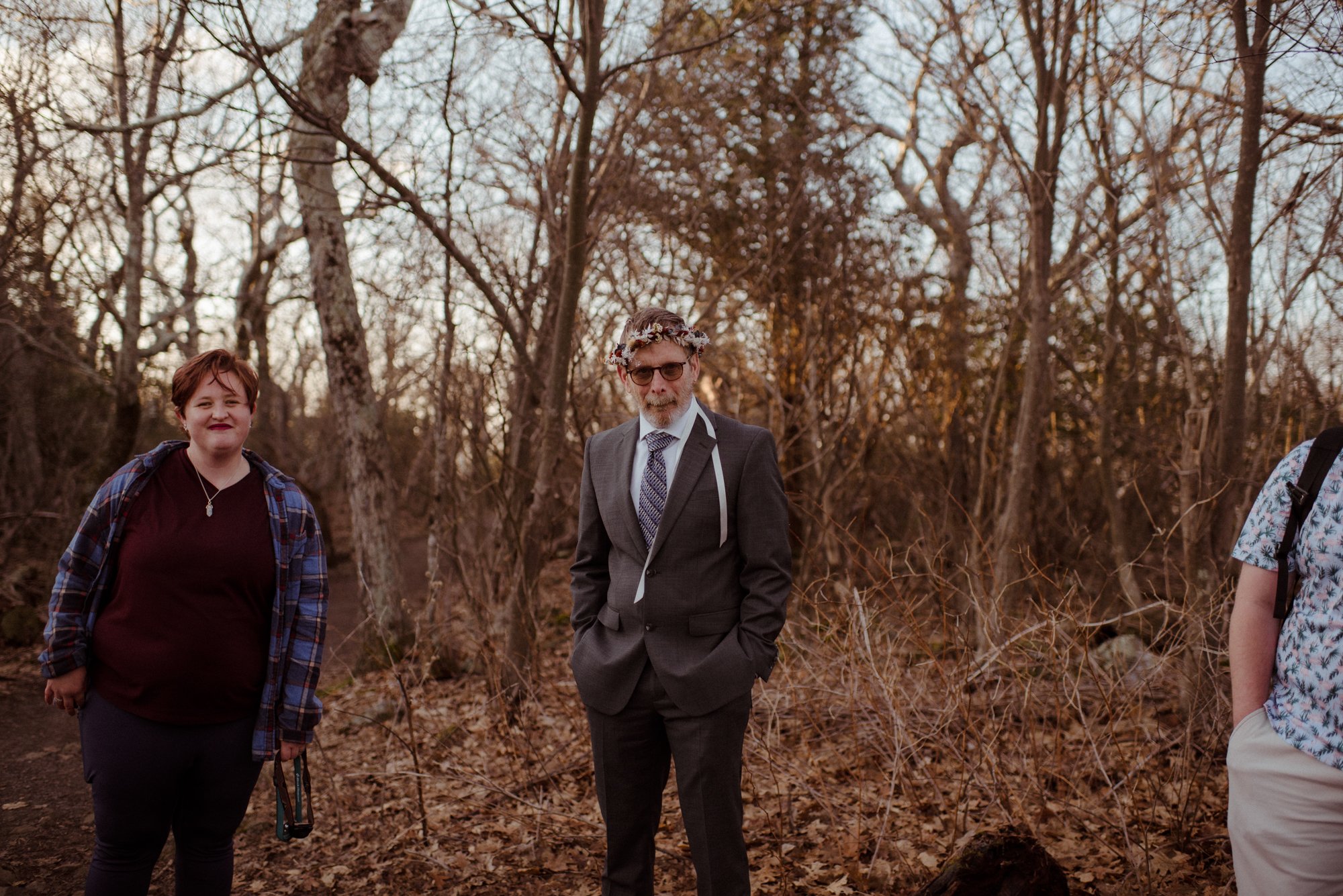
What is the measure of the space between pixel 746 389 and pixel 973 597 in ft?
20.8

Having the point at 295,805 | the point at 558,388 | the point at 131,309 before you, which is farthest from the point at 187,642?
the point at 131,309

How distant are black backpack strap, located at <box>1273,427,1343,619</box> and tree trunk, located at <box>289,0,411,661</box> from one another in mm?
6099

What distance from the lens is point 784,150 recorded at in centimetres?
1001

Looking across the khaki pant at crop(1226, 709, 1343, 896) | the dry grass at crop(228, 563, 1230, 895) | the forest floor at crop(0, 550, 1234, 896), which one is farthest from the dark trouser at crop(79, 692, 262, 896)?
the khaki pant at crop(1226, 709, 1343, 896)

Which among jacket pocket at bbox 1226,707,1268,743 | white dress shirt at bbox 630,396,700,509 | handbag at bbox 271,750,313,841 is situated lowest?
handbag at bbox 271,750,313,841

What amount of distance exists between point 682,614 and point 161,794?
1492 mm

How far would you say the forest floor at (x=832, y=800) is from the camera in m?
3.75

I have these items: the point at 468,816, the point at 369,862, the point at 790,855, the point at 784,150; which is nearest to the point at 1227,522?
the point at 790,855

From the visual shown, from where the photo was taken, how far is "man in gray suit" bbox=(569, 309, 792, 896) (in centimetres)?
259

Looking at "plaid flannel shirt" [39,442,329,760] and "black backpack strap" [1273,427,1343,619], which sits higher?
"black backpack strap" [1273,427,1343,619]

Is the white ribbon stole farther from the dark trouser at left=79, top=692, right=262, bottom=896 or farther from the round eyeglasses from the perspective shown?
the dark trouser at left=79, top=692, right=262, bottom=896

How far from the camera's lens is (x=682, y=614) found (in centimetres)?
261

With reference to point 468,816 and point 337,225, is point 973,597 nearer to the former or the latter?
point 468,816

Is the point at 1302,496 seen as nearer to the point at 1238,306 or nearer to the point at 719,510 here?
the point at 719,510
